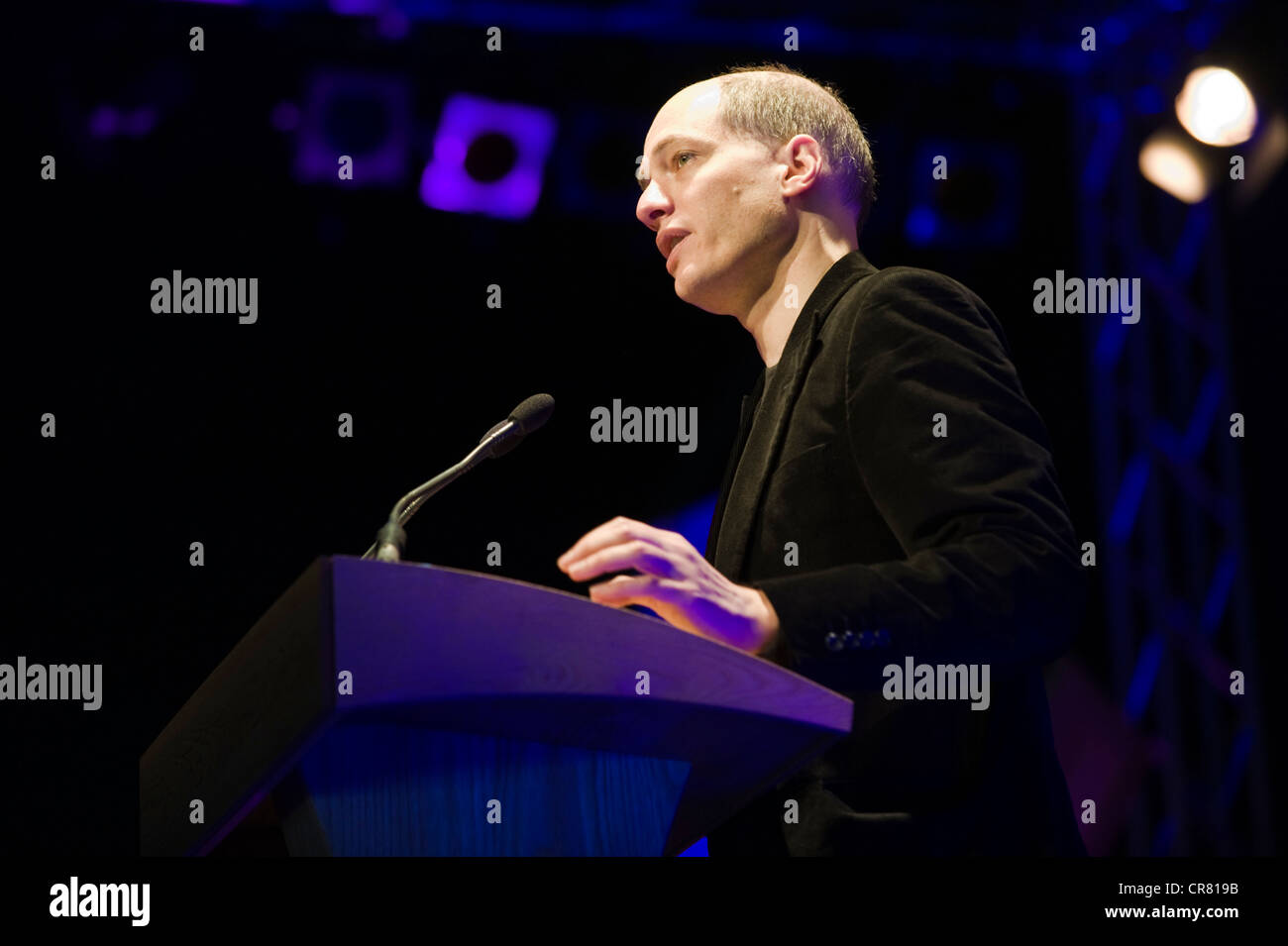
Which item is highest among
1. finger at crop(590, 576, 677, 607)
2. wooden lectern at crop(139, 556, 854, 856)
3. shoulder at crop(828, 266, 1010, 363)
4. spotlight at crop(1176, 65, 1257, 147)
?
spotlight at crop(1176, 65, 1257, 147)

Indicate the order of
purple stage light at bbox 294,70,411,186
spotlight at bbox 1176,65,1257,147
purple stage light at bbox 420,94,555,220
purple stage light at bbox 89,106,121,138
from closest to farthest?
purple stage light at bbox 89,106,121,138 → purple stage light at bbox 294,70,411,186 → purple stage light at bbox 420,94,555,220 → spotlight at bbox 1176,65,1257,147

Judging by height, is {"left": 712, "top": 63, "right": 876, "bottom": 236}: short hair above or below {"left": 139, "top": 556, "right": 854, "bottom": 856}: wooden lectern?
above

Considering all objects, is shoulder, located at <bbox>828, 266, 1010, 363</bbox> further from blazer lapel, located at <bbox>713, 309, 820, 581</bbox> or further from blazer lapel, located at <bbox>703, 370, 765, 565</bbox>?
blazer lapel, located at <bbox>703, 370, 765, 565</bbox>

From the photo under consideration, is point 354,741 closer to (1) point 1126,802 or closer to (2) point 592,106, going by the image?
(2) point 592,106

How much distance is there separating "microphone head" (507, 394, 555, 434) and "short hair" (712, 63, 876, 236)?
65 cm

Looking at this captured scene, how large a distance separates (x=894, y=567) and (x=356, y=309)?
88.5 inches

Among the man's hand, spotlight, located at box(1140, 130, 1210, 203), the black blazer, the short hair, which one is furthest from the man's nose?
spotlight, located at box(1140, 130, 1210, 203)

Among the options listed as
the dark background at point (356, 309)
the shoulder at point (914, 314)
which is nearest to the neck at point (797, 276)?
the shoulder at point (914, 314)

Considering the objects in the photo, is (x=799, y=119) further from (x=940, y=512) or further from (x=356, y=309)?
(x=356, y=309)

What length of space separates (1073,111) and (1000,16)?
37 cm

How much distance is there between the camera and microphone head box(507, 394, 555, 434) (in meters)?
1.92
